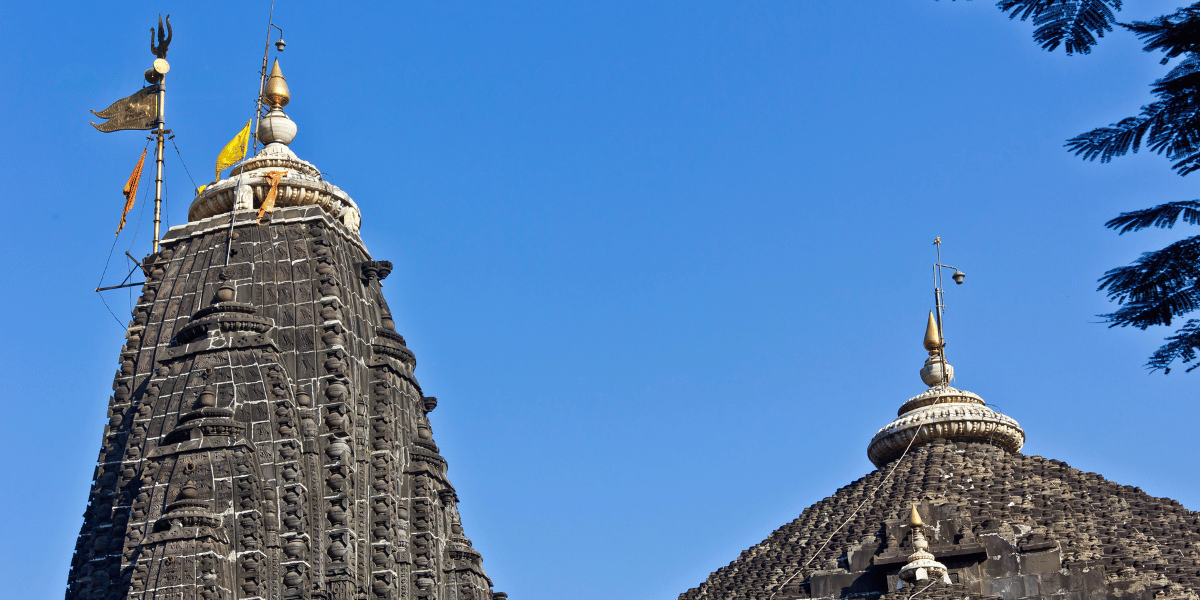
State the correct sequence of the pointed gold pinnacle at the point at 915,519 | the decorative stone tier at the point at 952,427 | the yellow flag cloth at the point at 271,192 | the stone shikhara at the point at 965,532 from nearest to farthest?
the yellow flag cloth at the point at 271,192 < the stone shikhara at the point at 965,532 < the pointed gold pinnacle at the point at 915,519 < the decorative stone tier at the point at 952,427

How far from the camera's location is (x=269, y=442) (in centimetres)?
3450

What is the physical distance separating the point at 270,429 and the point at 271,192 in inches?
269

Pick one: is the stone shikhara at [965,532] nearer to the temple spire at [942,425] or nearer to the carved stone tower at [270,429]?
Answer: the temple spire at [942,425]

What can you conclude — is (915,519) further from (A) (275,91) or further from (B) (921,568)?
(A) (275,91)

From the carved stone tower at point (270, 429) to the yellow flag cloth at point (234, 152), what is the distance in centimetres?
57

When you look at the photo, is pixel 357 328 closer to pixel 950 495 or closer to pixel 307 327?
pixel 307 327

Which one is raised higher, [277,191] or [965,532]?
[277,191]

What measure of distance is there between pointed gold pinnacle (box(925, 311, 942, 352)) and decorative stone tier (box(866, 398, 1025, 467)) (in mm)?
2519

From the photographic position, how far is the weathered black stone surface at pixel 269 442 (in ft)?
109

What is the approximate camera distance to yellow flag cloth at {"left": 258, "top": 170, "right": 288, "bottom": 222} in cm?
3884

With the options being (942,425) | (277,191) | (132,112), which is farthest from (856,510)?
(132,112)

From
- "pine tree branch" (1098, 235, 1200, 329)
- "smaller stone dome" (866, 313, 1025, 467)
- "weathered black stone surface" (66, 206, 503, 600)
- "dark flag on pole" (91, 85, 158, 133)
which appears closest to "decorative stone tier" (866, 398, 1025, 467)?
"smaller stone dome" (866, 313, 1025, 467)

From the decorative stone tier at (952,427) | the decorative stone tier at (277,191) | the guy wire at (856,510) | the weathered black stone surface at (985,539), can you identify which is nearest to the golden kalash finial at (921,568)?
the weathered black stone surface at (985,539)

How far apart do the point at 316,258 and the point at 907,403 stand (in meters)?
22.2
